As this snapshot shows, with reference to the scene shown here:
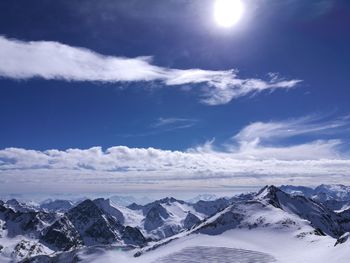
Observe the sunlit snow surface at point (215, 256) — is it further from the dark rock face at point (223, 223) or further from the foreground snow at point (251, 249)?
the dark rock face at point (223, 223)

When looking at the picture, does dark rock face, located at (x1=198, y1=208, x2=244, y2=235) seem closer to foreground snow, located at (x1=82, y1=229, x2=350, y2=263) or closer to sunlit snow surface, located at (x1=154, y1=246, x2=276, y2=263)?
foreground snow, located at (x1=82, y1=229, x2=350, y2=263)

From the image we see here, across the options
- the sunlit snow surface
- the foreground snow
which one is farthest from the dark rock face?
the sunlit snow surface

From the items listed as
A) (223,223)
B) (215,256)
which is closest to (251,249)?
(215,256)

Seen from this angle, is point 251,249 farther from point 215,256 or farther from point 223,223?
point 223,223

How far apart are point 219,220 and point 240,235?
18733 millimetres

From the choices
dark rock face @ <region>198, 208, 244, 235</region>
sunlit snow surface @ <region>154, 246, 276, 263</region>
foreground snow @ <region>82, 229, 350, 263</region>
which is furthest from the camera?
dark rock face @ <region>198, 208, 244, 235</region>

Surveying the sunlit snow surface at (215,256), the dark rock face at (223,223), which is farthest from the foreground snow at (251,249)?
the dark rock face at (223,223)

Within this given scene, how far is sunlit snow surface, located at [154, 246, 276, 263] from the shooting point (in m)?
128

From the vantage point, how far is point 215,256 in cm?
13538

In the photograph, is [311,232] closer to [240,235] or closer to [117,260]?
[240,235]

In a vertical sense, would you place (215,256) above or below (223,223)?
below

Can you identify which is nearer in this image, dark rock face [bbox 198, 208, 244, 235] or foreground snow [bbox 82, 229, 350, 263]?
foreground snow [bbox 82, 229, 350, 263]

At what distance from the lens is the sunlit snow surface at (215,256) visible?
A: 128m

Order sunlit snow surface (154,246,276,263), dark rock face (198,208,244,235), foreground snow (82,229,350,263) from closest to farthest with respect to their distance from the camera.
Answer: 1. foreground snow (82,229,350,263)
2. sunlit snow surface (154,246,276,263)
3. dark rock face (198,208,244,235)
